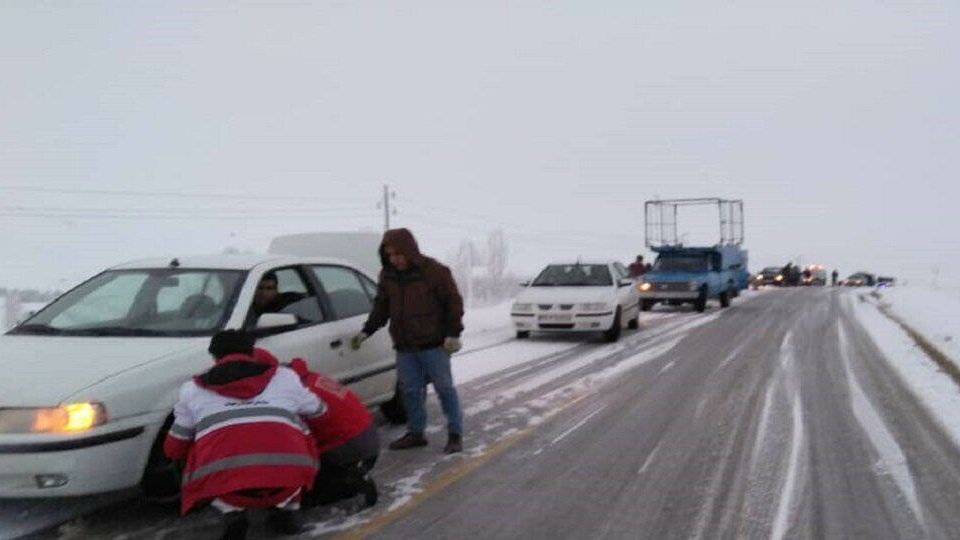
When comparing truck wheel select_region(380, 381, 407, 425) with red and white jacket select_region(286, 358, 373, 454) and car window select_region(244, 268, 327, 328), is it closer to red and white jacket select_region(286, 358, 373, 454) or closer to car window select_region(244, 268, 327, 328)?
car window select_region(244, 268, 327, 328)

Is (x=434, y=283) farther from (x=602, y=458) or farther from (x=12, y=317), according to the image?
(x=12, y=317)

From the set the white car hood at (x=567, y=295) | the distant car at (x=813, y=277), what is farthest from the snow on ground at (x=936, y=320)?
the distant car at (x=813, y=277)

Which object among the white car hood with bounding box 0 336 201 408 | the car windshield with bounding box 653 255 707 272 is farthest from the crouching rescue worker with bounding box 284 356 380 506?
the car windshield with bounding box 653 255 707 272

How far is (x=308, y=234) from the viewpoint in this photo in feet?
57.8

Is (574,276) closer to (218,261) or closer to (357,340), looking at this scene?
(357,340)

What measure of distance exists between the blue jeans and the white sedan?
43cm

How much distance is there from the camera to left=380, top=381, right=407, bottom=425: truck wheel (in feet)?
26.9

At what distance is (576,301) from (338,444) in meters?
11.1

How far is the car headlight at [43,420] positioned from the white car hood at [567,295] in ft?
39.1

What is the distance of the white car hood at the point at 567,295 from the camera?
53.1 ft

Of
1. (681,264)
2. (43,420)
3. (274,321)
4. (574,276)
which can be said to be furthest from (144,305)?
(681,264)

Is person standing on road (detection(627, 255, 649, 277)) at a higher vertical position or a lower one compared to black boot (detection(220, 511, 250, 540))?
higher

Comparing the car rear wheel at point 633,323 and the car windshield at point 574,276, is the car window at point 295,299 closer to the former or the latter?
the car windshield at point 574,276

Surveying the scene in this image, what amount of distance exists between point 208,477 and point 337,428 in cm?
98
